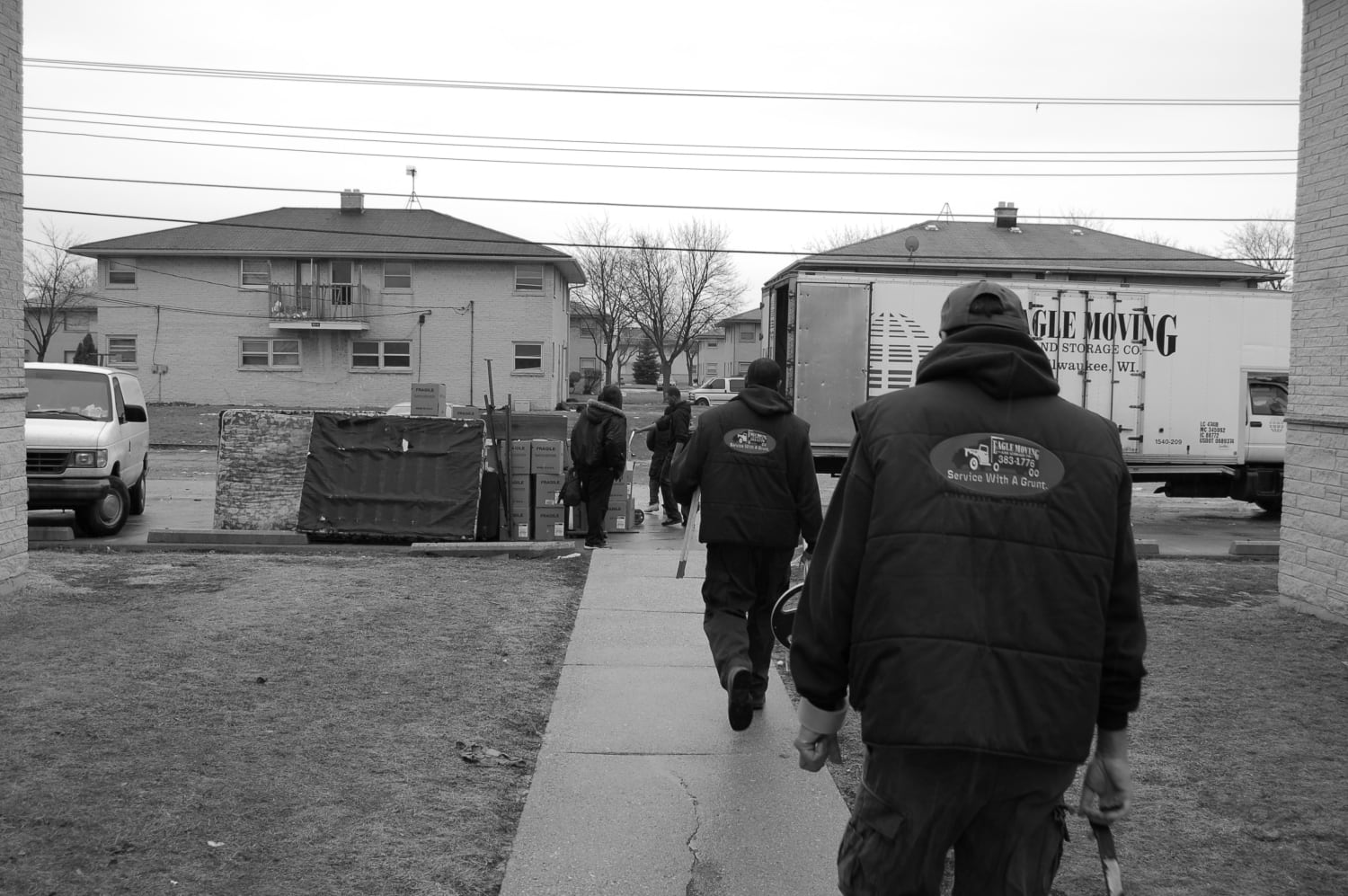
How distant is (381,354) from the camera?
44.0 metres

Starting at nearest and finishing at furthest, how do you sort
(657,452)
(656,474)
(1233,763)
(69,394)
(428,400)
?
(1233,763)
(428,400)
(69,394)
(657,452)
(656,474)

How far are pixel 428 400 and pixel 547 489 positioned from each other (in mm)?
1828

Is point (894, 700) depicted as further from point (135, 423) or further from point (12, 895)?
point (135, 423)

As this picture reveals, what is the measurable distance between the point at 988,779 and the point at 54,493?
13740 mm

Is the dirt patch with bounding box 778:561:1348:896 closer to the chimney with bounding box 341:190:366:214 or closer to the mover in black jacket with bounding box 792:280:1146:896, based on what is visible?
the mover in black jacket with bounding box 792:280:1146:896

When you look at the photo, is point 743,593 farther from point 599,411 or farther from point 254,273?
point 254,273

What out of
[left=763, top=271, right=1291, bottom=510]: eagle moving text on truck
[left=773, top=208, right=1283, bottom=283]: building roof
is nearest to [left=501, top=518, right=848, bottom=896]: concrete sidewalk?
[left=763, top=271, right=1291, bottom=510]: eagle moving text on truck

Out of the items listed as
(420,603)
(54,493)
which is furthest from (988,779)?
(54,493)

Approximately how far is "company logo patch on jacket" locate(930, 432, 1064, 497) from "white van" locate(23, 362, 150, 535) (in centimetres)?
1310

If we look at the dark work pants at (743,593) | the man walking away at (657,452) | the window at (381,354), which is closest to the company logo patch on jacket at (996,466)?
the dark work pants at (743,593)

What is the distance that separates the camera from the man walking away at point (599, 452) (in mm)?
12656

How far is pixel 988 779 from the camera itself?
8.57 feet

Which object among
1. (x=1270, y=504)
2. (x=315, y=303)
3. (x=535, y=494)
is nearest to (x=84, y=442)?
(x=535, y=494)

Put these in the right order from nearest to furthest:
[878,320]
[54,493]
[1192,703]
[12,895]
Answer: [12,895], [1192,703], [54,493], [878,320]
